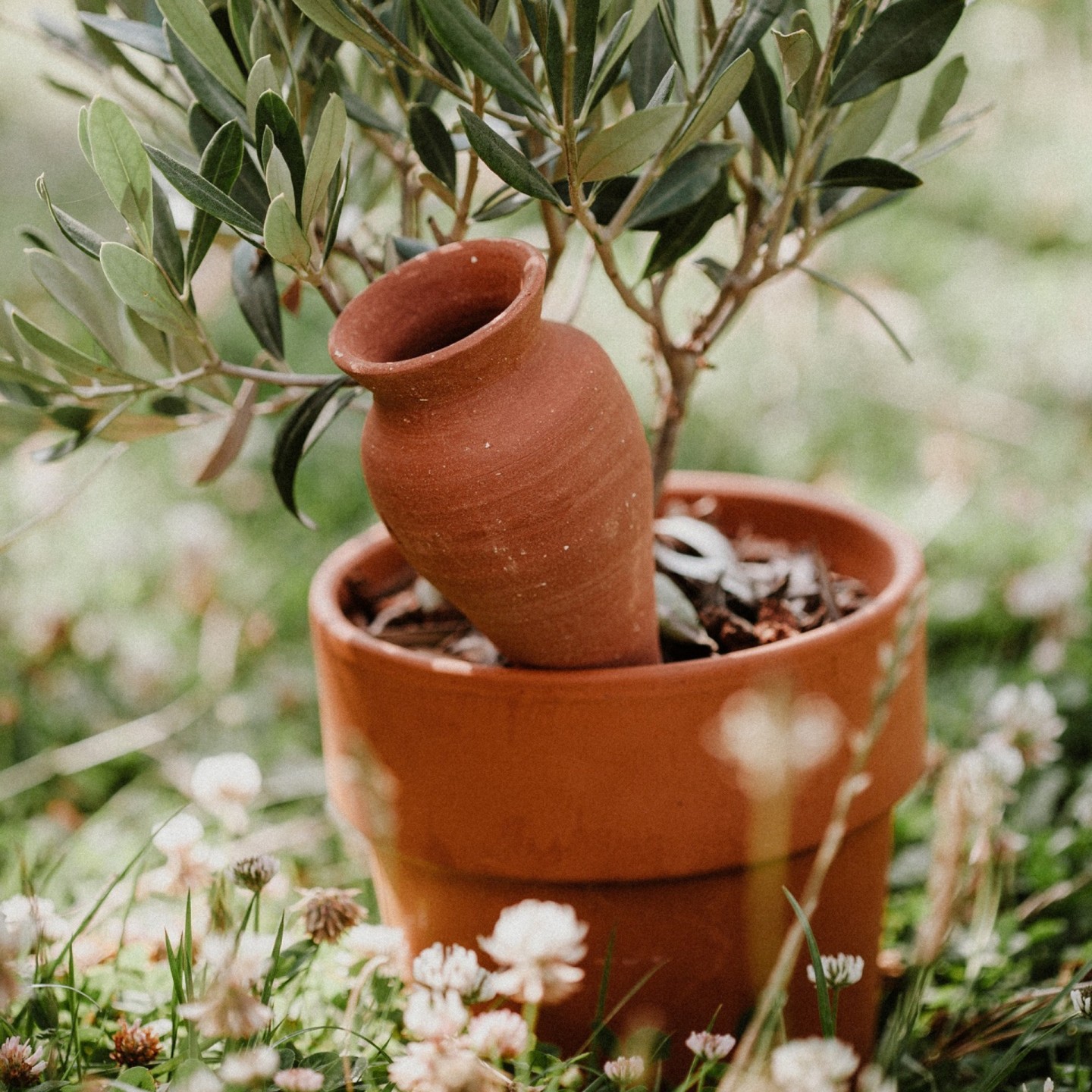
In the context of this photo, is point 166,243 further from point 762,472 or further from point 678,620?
point 762,472

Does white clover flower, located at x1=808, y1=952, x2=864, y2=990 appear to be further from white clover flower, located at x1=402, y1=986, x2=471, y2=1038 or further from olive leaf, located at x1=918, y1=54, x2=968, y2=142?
olive leaf, located at x1=918, y1=54, x2=968, y2=142

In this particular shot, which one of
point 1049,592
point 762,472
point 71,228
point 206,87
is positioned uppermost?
point 206,87

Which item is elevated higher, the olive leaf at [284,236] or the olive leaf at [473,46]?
the olive leaf at [473,46]

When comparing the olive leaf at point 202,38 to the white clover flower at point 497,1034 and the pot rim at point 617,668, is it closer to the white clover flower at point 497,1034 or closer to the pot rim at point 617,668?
the pot rim at point 617,668

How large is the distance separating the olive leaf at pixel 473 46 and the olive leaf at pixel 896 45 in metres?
0.29

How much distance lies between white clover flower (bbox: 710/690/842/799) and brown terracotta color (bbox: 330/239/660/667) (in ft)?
0.42

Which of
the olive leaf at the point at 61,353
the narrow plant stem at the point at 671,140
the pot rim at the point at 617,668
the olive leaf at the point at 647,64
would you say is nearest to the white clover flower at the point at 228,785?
the pot rim at the point at 617,668

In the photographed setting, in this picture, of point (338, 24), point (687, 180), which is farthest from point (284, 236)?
point (687, 180)

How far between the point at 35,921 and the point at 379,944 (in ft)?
0.94

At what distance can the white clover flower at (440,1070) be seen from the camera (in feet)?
2.27

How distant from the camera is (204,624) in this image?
212 centimetres

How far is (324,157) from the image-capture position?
2.75ft

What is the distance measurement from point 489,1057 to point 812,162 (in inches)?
30.4

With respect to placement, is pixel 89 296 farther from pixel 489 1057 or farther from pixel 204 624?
pixel 204 624
